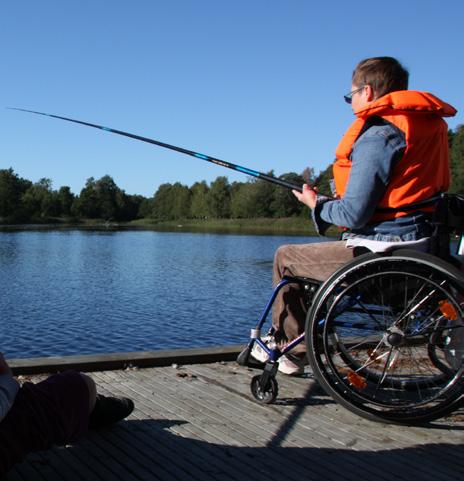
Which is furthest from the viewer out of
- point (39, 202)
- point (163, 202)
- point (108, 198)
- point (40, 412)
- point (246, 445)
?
→ point (163, 202)

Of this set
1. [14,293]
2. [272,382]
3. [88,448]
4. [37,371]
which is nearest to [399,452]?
[272,382]

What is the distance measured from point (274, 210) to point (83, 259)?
88.3 meters

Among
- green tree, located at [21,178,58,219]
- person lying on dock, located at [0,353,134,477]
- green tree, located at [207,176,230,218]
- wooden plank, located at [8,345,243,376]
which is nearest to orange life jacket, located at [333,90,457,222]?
person lying on dock, located at [0,353,134,477]

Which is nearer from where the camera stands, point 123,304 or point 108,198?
point 123,304

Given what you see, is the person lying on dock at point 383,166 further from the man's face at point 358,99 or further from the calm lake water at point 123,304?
the calm lake water at point 123,304

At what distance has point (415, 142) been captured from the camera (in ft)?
10.7

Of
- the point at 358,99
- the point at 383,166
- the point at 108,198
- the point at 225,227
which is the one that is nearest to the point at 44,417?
the point at 383,166

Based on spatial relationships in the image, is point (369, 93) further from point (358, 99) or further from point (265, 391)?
point (265, 391)

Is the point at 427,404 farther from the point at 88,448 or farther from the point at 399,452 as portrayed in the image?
the point at 88,448

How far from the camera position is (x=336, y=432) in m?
3.26

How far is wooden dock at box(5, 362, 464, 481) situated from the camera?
2.71 m

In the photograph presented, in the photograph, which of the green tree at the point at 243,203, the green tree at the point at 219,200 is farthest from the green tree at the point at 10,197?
the green tree at the point at 243,203

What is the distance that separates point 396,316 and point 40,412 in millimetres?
1833

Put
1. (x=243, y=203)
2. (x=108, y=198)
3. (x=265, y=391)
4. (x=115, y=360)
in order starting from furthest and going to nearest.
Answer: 1. (x=108, y=198)
2. (x=243, y=203)
3. (x=115, y=360)
4. (x=265, y=391)
